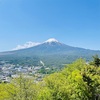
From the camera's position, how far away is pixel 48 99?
102 feet

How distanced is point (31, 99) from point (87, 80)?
29.1ft

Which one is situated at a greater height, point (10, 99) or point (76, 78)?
point (76, 78)

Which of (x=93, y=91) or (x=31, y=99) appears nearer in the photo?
(x=93, y=91)

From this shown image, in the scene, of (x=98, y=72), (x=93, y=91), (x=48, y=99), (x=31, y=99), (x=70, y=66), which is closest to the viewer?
(x=48, y=99)

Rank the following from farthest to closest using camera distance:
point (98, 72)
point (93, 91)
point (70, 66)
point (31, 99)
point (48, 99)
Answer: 1. point (70, 66)
2. point (98, 72)
3. point (31, 99)
4. point (93, 91)
5. point (48, 99)

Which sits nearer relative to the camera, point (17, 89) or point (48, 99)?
point (48, 99)

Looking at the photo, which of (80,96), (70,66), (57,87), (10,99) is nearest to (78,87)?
(80,96)

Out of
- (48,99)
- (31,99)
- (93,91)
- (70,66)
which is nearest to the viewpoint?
(48,99)

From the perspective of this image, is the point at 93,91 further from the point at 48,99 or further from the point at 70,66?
the point at 70,66

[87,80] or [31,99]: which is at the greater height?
[87,80]

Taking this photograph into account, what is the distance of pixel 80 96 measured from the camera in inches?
1305

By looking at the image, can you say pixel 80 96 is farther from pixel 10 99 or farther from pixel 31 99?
pixel 10 99

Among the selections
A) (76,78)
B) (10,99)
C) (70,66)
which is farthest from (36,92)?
(70,66)

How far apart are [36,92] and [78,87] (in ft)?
26.5
